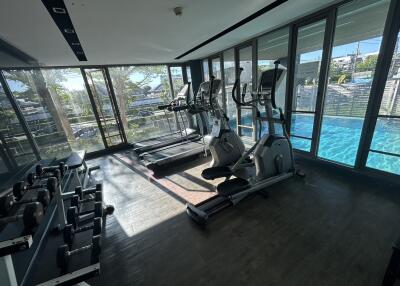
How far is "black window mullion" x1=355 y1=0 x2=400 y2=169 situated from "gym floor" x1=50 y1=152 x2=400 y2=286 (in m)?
0.53

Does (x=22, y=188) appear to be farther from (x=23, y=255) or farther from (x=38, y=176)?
(x=23, y=255)

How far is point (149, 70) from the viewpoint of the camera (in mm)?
5586

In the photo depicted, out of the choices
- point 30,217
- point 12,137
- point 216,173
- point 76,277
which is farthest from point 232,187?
point 12,137

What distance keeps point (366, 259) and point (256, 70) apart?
359 cm

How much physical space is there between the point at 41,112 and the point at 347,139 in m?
6.67

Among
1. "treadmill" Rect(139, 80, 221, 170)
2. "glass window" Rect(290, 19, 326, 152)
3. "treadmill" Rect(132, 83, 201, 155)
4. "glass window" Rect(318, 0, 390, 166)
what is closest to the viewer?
"glass window" Rect(318, 0, 390, 166)

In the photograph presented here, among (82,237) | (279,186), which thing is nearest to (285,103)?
(279,186)

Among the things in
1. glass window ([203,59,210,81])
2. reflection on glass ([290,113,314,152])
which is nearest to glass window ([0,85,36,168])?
reflection on glass ([290,113,314,152])

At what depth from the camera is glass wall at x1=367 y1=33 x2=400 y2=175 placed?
2180mm

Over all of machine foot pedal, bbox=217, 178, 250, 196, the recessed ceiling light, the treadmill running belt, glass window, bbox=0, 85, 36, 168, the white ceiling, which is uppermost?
the white ceiling

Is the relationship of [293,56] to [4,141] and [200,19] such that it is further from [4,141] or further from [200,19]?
[4,141]

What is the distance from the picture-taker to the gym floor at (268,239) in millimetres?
1474

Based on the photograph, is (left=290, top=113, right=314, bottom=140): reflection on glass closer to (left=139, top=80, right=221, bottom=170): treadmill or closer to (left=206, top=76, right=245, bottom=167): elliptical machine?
(left=206, top=76, right=245, bottom=167): elliptical machine

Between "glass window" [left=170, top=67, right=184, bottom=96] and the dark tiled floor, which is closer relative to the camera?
the dark tiled floor
